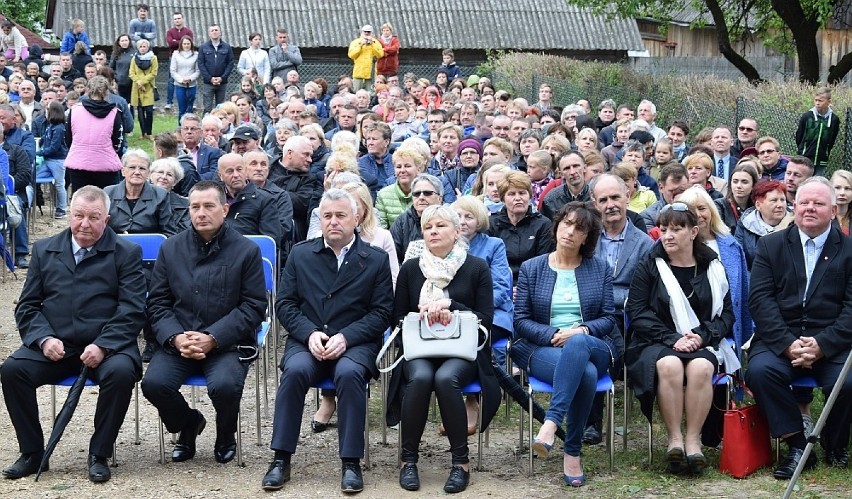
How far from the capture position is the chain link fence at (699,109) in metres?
14.0

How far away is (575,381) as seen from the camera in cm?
673

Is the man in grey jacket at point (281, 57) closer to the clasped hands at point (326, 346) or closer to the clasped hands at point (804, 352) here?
the clasped hands at point (326, 346)

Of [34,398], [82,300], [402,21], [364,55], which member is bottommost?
[34,398]

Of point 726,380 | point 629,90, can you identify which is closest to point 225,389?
point 726,380

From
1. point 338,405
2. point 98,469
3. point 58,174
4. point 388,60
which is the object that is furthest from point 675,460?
point 388,60

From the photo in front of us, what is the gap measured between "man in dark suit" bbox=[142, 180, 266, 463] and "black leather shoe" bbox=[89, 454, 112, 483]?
40 cm

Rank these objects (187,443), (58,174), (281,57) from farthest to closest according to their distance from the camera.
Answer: (281,57) → (58,174) → (187,443)

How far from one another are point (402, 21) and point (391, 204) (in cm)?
2820

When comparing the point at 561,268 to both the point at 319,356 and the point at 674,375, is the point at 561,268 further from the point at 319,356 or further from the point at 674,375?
the point at 319,356

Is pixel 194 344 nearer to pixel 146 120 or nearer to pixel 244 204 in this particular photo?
pixel 244 204

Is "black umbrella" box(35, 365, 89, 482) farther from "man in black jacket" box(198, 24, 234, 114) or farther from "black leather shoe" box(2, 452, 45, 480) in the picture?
"man in black jacket" box(198, 24, 234, 114)

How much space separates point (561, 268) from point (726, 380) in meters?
1.11

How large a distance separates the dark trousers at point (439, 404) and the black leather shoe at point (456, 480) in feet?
0.16

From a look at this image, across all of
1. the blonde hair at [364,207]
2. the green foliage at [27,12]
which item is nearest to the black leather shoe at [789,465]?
the blonde hair at [364,207]
